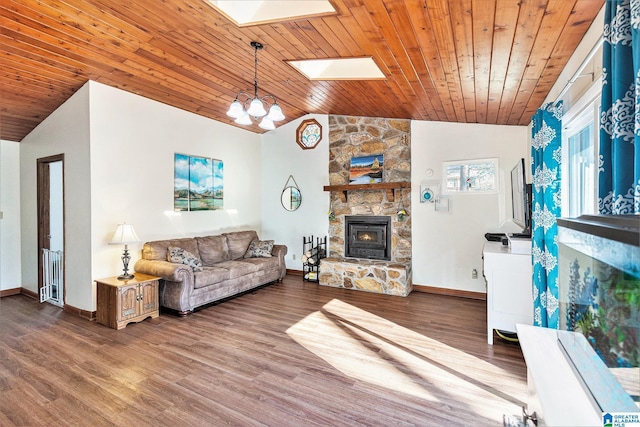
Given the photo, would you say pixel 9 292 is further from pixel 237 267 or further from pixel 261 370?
pixel 261 370

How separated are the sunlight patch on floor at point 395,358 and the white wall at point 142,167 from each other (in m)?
2.63

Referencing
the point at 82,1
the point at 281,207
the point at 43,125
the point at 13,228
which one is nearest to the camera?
the point at 82,1

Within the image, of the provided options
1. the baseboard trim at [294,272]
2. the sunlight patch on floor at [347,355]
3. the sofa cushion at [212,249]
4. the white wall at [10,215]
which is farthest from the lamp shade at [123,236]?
the baseboard trim at [294,272]

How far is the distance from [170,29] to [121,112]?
5.75ft

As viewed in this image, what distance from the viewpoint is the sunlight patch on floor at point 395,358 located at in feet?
7.87

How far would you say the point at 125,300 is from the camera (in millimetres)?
3588

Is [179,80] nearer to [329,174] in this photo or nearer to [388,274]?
[329,174]

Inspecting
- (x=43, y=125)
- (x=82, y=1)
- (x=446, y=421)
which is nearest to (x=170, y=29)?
(x=82, y=1)

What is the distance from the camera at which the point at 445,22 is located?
6.61 ft

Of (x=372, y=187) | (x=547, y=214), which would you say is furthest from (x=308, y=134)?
(x=547, y=214)

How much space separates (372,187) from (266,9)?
10.7 feet

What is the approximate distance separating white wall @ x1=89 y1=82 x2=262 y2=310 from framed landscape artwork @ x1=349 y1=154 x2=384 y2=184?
2350 mm

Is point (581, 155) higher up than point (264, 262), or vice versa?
point (581, 155)

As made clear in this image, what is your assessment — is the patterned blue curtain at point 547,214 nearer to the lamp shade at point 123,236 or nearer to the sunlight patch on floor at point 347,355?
the sunlight patch on floor at point 347,355
